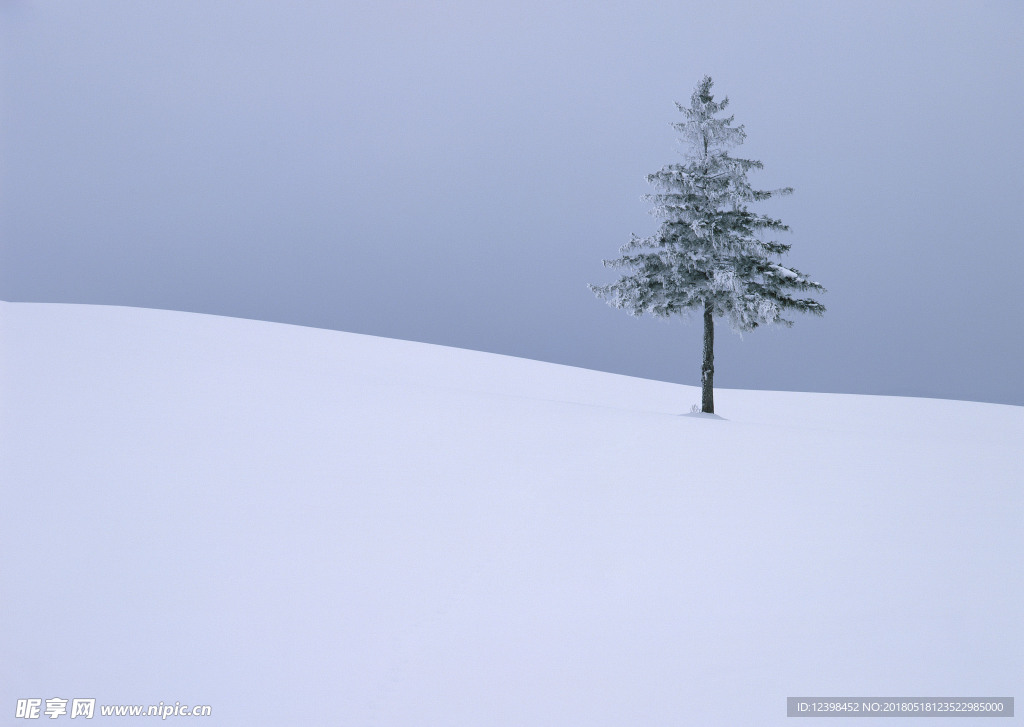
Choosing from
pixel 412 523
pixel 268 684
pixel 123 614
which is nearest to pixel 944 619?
pixel 412 523

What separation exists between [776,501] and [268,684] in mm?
6470

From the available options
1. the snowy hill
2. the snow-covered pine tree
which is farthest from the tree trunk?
the snowy hill

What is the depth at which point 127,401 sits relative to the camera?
1012 cm

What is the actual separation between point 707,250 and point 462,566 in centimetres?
A: 1512

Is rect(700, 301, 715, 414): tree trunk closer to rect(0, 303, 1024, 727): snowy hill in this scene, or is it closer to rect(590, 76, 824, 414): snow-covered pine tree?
rect(590, 76, 824, 414): snow-covered pine tree

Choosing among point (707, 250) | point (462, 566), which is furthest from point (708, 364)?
point (462, 566)

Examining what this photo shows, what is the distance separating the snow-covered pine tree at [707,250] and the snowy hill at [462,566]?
7.31m

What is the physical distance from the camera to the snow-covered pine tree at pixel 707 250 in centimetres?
1814

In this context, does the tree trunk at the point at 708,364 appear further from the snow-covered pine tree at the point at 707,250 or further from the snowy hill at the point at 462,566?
the snowy hill at the point at 462,566

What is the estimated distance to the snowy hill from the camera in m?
4.19

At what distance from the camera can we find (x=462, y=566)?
5707 mm

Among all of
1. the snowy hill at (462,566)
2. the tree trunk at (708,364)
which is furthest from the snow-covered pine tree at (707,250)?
the snowy hill at (462,566)

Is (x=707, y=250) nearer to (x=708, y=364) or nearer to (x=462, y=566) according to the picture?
(x=708, y=364)

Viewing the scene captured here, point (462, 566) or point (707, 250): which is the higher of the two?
point (707, 250)
